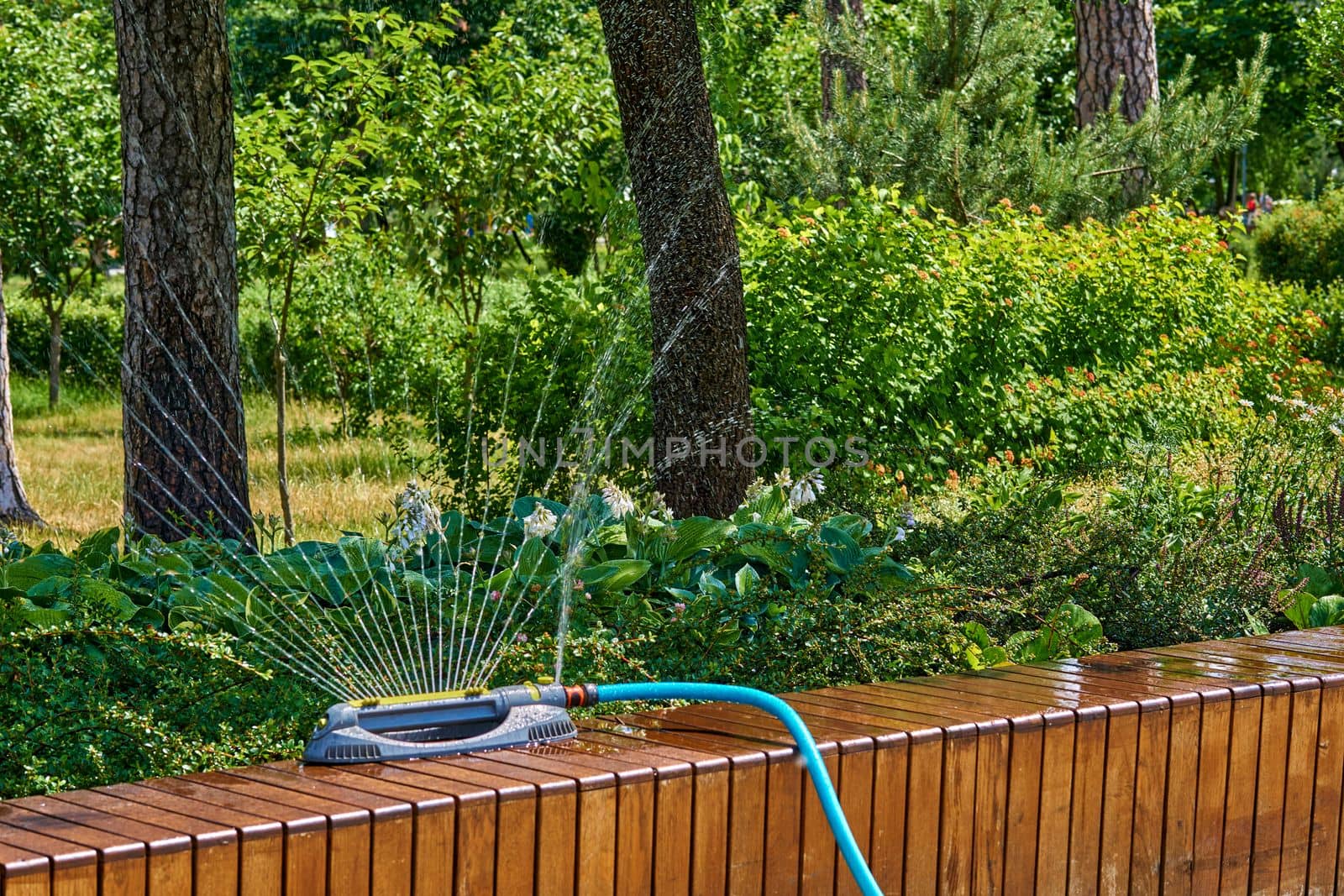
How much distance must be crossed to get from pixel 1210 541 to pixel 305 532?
5.76 meters

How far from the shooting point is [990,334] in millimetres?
8781

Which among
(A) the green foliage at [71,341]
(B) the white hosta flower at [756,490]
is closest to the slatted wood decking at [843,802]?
(B) the white hosta flower at [756,490]

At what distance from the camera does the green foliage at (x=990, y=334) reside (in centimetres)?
785

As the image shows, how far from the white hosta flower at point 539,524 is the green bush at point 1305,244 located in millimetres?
14035

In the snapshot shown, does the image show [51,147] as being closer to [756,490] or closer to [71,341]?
[71,341]

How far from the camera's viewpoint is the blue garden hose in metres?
2.37

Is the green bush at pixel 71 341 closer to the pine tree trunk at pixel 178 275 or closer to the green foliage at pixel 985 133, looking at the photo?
the green foliage at pixel 985 133

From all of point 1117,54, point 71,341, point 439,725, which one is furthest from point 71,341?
point 439,725

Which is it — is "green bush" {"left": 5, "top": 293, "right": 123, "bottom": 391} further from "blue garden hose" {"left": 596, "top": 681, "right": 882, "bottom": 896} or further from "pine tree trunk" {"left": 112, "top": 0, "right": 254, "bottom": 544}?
"blue garden hose" {"left": 596, "top": 681, "right": 882, "bottom": 896}

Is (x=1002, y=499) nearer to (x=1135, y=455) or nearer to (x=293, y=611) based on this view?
(x=1135, y=455)

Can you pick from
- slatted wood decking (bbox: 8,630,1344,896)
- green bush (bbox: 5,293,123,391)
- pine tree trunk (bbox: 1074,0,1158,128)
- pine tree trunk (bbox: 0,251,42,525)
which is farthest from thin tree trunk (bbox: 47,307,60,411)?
slatted wood decking (bbox: 8,630,1344,896)

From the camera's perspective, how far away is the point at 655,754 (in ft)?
8.13

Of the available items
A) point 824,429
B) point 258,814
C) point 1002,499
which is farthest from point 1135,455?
point 258,814

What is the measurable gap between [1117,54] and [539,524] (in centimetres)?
1040
